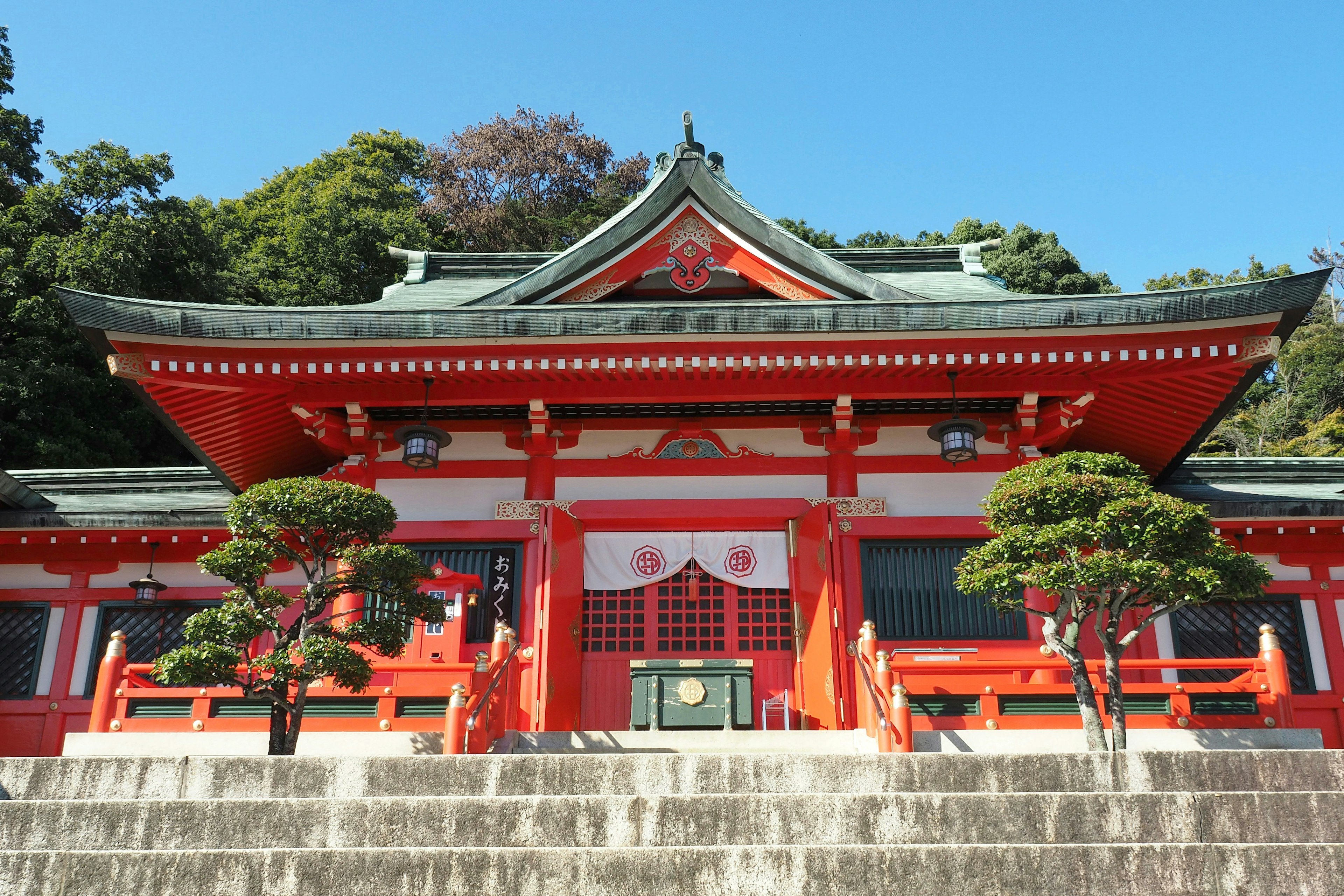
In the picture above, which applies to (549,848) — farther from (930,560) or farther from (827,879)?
(930,560)

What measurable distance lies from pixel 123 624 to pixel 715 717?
283 inches

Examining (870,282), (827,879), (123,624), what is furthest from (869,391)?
(123,624)

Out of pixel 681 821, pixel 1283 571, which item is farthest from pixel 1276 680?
pixel 681 821

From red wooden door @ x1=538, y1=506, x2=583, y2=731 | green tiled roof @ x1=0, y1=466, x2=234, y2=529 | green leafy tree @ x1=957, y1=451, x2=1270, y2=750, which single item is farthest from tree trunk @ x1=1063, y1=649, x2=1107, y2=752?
green tiled roof @ x1=0, y1=466, x2=234, y2=529

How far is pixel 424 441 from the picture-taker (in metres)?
10.7


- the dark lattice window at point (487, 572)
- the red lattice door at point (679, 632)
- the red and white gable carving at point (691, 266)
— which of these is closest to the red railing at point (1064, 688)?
the red lattice door at point (679, 632)

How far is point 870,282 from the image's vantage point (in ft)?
35.7

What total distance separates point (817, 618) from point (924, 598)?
1180 mm

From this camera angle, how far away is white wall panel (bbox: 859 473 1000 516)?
11242 mm

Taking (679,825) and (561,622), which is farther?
(561,622)

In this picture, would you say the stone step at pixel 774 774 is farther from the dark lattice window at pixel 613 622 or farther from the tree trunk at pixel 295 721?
the dark lattice window at pixel 613 622

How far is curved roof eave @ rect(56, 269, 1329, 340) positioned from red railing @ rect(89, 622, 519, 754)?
3006mm

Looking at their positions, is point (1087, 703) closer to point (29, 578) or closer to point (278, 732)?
point (278, 732)

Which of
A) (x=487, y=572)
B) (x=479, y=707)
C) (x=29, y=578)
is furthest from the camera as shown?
(x=29, y=578)
